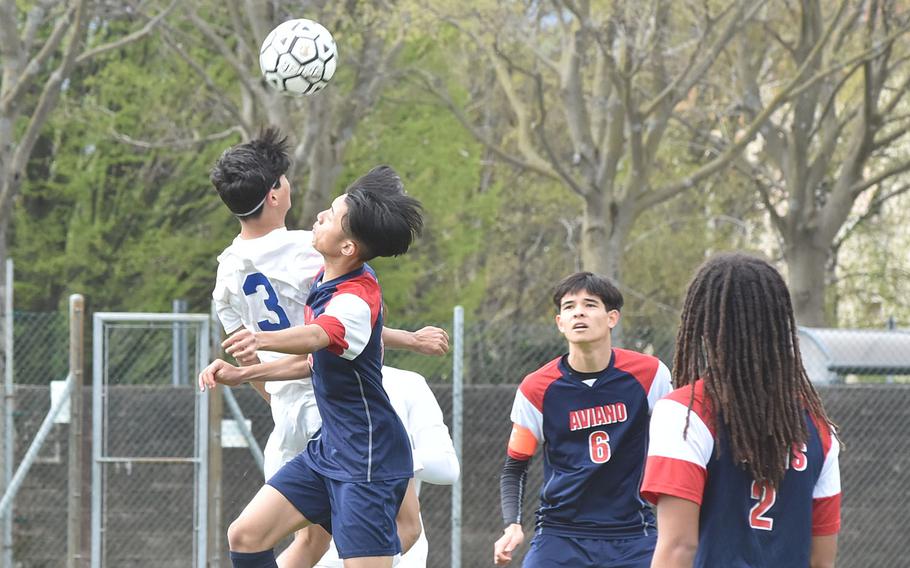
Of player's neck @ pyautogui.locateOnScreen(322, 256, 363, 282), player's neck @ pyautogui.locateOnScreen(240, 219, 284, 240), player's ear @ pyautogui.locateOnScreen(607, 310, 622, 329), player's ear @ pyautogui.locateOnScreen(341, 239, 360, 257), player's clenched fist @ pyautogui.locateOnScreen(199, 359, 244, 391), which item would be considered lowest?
player's clenched fist @ pyautogui.locateOnScreen(199, 359, 244, 391)

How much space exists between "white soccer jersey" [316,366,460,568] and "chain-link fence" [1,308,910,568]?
3607 millimetres

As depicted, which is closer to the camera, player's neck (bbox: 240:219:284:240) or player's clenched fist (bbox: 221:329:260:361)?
player's clenched fist (bbox: 221:329:260:361)

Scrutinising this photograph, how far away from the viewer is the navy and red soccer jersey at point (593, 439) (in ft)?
16.7

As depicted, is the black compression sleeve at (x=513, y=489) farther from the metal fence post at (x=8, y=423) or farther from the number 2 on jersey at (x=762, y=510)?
the metal fence post at (x=8, y=423)

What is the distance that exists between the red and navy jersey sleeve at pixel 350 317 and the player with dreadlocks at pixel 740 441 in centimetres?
167

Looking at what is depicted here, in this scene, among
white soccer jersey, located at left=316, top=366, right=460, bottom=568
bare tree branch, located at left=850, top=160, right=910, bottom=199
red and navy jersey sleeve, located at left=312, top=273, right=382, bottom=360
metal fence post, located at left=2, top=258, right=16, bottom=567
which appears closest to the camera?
red and navy jersey sleeve, located at left=312, top=273, right=382, bottom=360

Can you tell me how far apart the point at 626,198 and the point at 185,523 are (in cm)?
589

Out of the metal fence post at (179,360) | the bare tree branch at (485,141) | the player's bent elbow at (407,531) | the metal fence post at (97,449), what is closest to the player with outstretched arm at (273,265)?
the player's bent elbow at (407,531)

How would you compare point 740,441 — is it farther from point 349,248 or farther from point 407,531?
point 407,531

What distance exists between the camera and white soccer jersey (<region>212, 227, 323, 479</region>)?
531 cm

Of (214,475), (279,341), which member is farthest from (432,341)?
(214,475)

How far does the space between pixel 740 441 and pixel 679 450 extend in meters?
0.14

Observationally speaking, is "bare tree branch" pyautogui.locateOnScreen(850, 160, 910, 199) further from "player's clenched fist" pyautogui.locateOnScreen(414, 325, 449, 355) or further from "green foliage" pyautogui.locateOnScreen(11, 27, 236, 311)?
"player's clenched fist" pyautogui.locateOnScreen(414, 325, 449, 355)

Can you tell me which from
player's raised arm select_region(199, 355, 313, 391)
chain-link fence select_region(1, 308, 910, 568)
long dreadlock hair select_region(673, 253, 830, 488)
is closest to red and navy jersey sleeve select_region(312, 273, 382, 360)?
player's raised arm select_region(199, 355, 313, 391)
